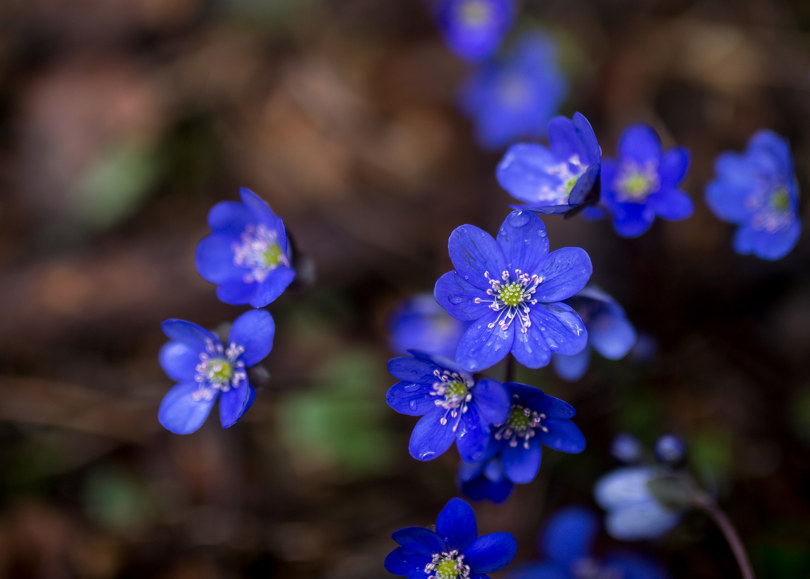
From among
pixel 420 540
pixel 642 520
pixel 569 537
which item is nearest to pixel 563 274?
pixel 420 540

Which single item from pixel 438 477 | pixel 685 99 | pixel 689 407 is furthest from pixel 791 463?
pixel 685 99

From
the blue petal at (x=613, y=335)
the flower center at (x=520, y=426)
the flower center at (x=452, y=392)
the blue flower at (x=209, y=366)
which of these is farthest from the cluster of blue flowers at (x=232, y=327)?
the blue petal at (x=613, y=335)

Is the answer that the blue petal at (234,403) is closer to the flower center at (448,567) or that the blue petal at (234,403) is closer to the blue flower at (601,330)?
the flower center at (448,567)

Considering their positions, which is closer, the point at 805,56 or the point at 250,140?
the point at 805,56

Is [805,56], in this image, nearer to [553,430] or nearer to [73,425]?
[553,430]

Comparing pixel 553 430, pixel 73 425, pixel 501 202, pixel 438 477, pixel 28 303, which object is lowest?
pixel 553 430
